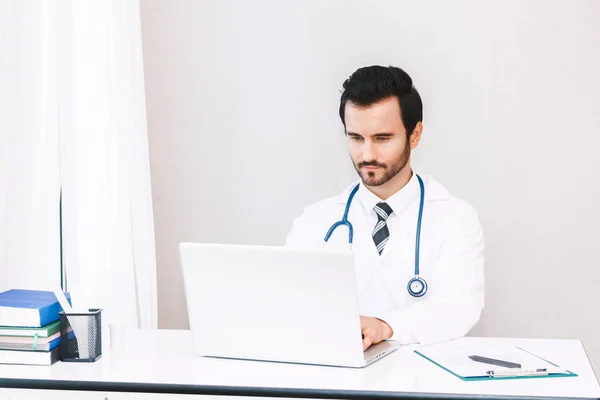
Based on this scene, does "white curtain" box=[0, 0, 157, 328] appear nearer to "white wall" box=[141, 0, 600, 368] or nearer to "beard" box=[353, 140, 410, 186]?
"white wall" box=[141, 0, 600, 368]

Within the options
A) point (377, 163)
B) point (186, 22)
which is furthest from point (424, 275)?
point (186, 22)

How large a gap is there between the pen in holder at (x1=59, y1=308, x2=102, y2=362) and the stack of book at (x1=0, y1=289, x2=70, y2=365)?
2 centimetres

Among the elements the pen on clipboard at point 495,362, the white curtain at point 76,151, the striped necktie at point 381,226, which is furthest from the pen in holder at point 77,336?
the striped necktie at point 381,226

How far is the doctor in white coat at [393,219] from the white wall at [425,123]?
16.7 inches

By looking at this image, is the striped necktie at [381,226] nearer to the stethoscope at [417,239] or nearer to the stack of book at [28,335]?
the stethoscope at [417,239]

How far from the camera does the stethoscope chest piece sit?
2273 millimetres

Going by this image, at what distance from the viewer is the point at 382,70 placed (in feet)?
8.72

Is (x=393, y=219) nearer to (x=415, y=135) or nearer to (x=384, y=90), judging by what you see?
(x=415, y=135)

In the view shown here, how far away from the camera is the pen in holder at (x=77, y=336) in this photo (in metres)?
1.71

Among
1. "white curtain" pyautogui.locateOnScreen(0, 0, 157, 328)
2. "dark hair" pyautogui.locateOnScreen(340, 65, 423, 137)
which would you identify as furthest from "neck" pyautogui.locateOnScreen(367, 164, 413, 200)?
"white curtain" pyautogui.locateOnScreen(0, 0, 157, 328)

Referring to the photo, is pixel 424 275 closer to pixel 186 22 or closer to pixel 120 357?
pixel 120 357

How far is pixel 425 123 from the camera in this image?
3072 millimetres

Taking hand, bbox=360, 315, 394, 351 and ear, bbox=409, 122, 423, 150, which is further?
ear, bbox=409, 122, 423, 150

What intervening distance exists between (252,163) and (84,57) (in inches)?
37.3
